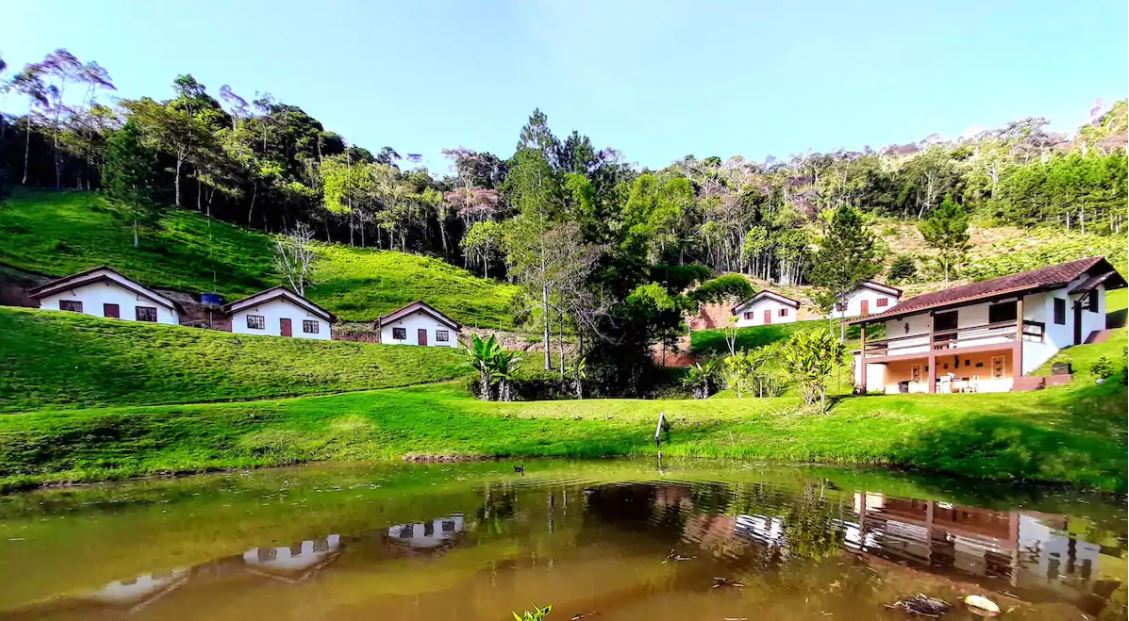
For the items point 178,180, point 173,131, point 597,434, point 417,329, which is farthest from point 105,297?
point 597,434

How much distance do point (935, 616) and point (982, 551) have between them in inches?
134

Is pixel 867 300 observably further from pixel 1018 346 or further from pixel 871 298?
pixel 1018 346

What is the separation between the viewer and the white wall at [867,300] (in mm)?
48312

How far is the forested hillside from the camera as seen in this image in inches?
1396

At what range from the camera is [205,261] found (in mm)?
52594

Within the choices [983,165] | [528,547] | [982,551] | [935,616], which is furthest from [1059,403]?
[983,165]

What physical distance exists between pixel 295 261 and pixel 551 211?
35.6 m

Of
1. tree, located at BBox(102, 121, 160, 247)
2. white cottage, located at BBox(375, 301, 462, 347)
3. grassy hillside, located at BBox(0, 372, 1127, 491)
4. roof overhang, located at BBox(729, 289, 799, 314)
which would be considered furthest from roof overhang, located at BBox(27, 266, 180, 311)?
roof overhang, located at BBox(729, 289, 799, 314)

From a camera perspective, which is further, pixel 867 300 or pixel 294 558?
pixel 867 300

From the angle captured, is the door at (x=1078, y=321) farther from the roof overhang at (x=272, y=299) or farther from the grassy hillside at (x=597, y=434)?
the roof overhang at (x=272, y=299)

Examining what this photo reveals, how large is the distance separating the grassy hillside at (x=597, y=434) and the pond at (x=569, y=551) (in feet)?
6.56

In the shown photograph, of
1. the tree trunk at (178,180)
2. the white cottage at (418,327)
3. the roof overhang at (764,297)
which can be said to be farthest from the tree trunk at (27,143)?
the roof overhang at (764,297)

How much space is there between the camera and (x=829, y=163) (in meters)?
112

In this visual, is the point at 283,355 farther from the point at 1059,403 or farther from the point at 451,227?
the point at 451,227
